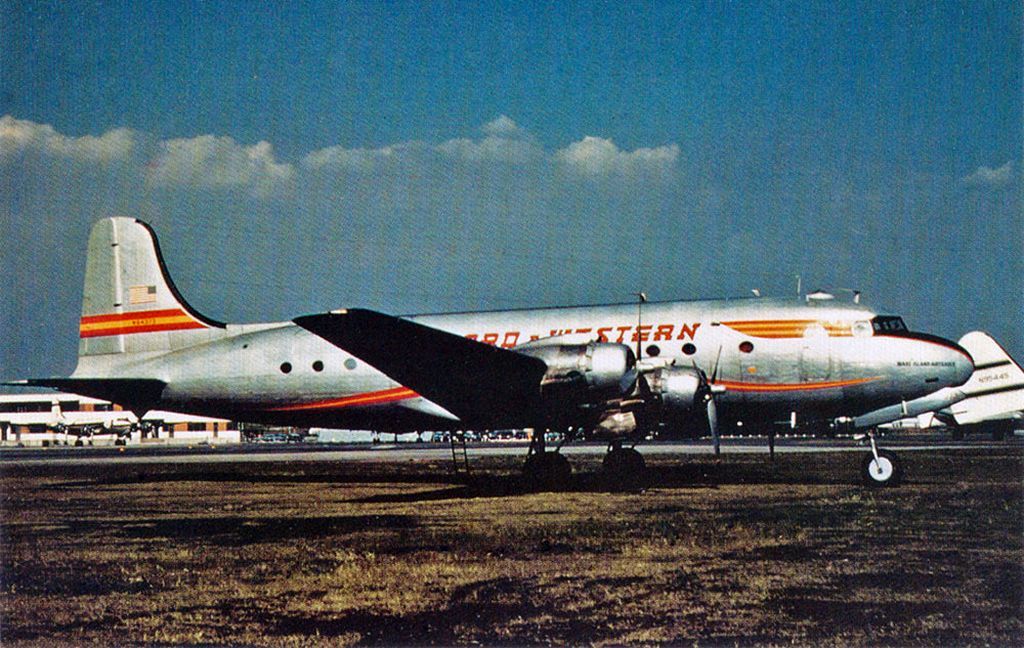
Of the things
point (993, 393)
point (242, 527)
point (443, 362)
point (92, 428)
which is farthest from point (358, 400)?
point (92, 428)

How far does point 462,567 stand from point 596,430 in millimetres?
7489

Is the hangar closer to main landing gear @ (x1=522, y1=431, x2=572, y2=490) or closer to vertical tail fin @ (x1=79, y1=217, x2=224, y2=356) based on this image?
vertical tail fin @ (x1=79, y1=217, x2=224, y2=356)

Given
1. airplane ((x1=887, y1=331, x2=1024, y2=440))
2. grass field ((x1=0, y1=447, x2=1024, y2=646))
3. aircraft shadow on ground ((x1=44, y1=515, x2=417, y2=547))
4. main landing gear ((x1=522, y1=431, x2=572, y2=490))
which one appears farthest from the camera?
airplane ((x1=887, y1=331, x2=1024, y2=440))

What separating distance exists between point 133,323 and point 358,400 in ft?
18.6

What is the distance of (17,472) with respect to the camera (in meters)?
24.1

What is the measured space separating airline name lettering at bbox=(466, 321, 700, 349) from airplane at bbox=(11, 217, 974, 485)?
0.09 feet

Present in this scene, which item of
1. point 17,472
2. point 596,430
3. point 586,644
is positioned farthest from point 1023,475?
point 17,472

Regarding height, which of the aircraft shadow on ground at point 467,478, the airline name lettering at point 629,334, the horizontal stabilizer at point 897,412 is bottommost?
the aircraft shadow on ground at point 467,478

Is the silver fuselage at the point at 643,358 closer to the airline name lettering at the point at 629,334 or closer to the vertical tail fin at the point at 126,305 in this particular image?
the airline name lettering at the point at 629,334

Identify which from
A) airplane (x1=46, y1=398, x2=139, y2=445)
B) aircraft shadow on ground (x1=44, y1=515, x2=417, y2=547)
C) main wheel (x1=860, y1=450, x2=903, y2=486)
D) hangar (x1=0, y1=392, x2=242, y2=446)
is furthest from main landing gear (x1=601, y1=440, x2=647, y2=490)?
hangar (x1=0, y1=392, x2=242, y2=446)

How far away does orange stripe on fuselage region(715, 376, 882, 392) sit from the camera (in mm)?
15602

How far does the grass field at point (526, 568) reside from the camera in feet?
18.5

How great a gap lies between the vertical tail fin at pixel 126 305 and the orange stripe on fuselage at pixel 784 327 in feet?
36.4

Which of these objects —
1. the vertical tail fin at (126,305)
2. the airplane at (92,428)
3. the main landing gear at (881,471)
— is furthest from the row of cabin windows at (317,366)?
the airplane at (92,428)
